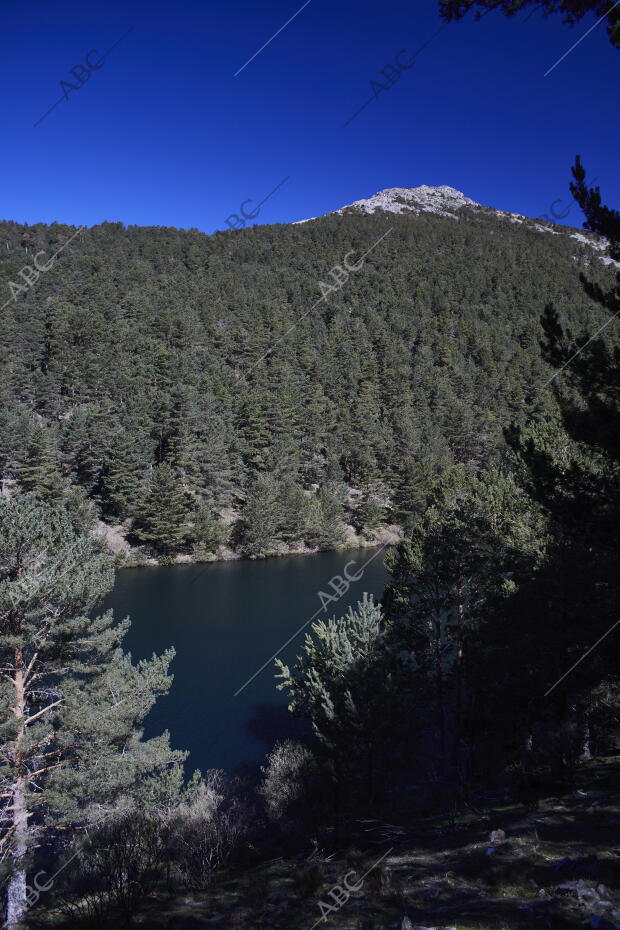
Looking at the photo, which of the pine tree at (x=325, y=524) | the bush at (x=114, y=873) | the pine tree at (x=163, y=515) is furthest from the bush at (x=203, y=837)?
the pine tree at (x=325, y=524)

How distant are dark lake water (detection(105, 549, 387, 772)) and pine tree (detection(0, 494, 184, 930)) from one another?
7.29 m

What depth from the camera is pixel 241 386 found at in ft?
202

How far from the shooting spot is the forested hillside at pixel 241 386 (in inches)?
1895

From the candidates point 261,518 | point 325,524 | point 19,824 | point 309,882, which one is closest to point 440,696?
point 309,882

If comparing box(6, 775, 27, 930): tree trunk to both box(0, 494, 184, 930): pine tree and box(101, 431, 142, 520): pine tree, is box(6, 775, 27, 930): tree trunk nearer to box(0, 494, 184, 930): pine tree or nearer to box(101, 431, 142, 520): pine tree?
box(0, 494, 184, 930): pine tree

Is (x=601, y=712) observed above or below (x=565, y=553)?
below

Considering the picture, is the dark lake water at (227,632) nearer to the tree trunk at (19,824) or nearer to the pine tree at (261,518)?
the pine tree at (261,518)

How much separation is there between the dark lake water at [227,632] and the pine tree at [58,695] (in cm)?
729

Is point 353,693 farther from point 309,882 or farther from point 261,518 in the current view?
point 261,518

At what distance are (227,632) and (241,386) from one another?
119 feet

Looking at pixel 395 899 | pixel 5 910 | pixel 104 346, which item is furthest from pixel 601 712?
pixel 104 346

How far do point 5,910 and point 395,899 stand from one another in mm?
8373

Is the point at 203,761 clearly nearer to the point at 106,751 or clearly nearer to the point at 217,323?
the point at 106,751

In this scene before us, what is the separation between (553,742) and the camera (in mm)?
10938
